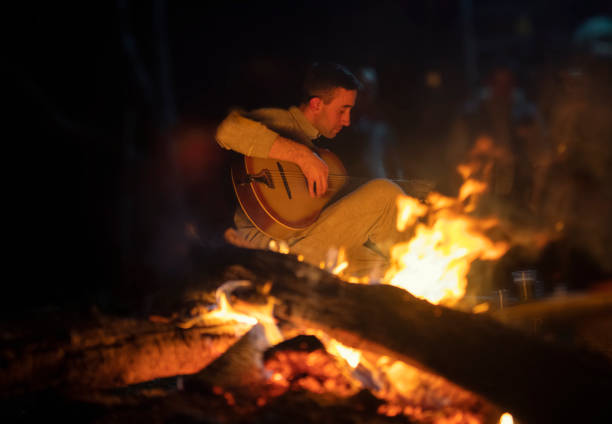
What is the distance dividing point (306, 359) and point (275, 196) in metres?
1.21

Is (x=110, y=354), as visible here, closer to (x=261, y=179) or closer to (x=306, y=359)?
(x=306, y=359)

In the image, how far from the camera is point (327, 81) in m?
3.57

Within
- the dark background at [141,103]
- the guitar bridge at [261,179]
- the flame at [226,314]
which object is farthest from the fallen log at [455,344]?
the dark background at [141,103]

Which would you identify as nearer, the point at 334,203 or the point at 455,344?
the point at 455,344

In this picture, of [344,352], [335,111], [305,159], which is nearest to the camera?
[344,352]

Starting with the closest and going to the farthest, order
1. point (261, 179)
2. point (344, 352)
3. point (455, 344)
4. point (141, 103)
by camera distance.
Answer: point (455, 344)
point (344, 352)
point (261, 179)
point (141, 103)

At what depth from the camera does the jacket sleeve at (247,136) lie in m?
3.13

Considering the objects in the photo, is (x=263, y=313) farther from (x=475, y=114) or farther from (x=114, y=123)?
(x=114, y=123)

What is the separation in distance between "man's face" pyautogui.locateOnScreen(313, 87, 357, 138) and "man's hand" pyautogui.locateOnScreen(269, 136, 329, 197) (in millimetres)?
519

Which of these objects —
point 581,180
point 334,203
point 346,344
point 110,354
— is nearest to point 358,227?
point 334,203

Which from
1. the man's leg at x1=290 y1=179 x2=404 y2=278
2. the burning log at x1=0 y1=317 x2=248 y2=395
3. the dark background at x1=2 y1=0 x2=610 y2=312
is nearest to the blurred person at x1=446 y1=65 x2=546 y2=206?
the dark background at x1=2 y1=0 x2=610 y2=312

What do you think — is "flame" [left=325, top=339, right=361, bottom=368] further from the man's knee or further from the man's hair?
the man's hair

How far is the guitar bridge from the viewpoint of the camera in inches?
121

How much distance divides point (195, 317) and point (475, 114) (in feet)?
18.4
